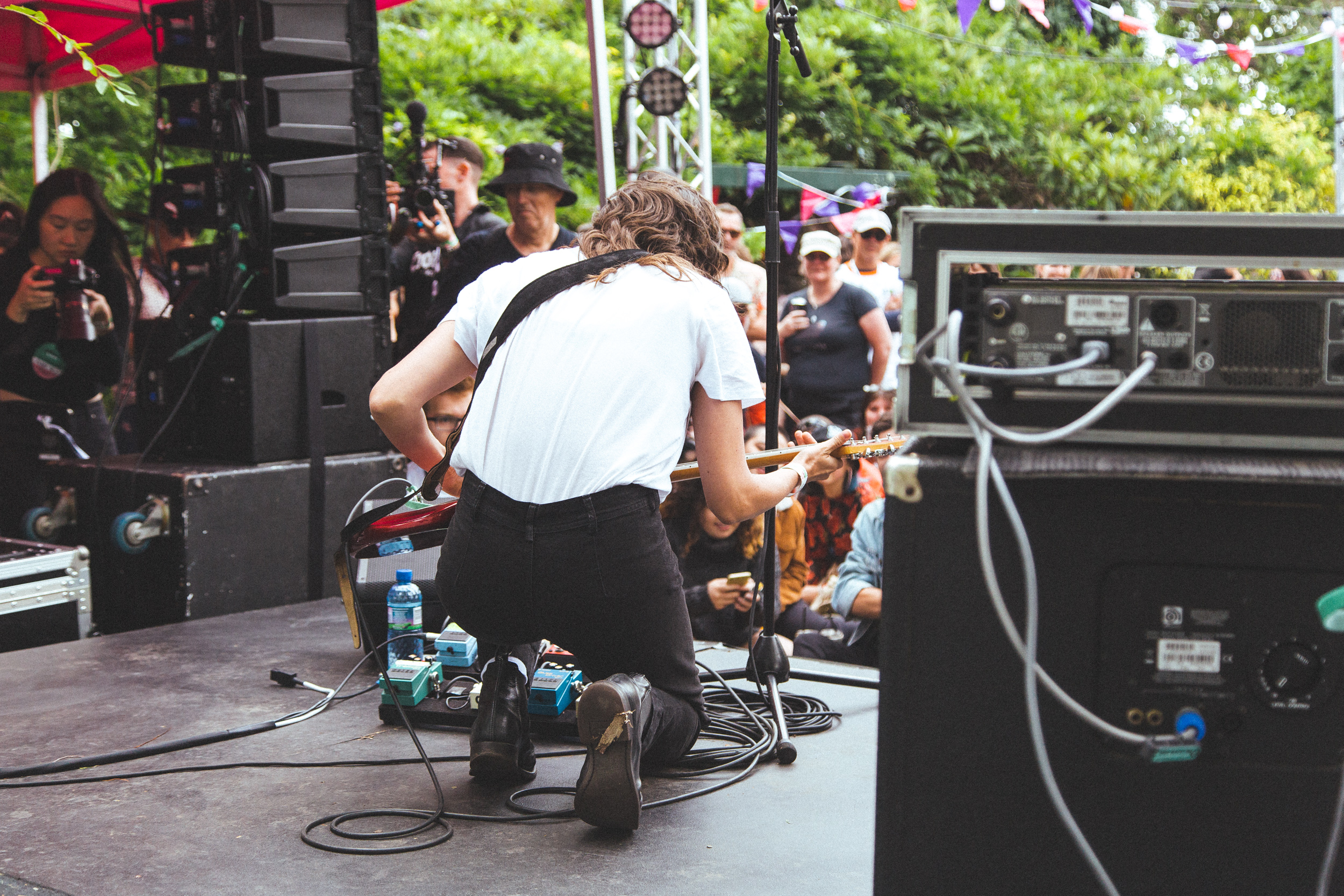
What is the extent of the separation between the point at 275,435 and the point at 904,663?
327cm

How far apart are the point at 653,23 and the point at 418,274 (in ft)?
5.33

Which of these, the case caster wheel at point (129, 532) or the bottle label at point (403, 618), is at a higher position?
the case caster wheel at point (129, 532)

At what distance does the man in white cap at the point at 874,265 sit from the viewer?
24.4 feet

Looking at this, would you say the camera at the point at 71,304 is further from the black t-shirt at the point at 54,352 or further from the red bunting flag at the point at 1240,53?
the red bunting flag at the point at 1240,53

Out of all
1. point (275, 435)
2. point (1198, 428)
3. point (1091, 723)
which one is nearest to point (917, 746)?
point (1091, 723)

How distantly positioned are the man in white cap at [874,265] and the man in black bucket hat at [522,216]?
111 inches

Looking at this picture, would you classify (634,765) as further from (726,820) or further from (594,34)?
(594,34)

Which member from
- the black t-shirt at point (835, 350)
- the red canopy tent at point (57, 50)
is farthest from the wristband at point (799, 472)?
the red canopy tent at point (57, 50)

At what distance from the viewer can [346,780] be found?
239 centimetres

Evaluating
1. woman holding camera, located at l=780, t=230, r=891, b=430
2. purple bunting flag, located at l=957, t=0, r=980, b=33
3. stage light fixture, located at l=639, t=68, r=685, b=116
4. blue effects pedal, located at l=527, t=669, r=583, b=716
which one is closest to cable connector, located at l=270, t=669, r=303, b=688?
blue effects pedal, located at l=527, t=669, r=583, b=716

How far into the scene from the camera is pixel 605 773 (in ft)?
6.82

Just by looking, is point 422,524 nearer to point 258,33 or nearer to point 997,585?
point 997,585

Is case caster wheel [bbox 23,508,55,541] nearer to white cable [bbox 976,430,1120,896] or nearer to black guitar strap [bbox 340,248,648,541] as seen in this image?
black guitar strap [bbox 340,248,648,541]

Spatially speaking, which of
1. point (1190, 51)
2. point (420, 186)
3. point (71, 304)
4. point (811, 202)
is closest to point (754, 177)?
point (811, 202)
